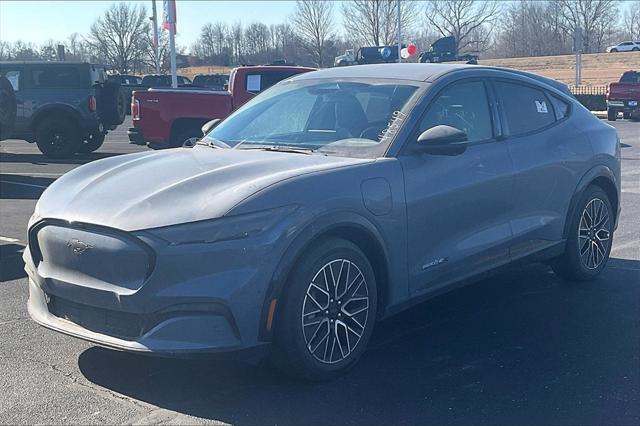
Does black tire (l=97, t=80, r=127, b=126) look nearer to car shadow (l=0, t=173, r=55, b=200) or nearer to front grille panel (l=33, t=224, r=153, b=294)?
car shadow (l=0, t=173, r=55, b=200)

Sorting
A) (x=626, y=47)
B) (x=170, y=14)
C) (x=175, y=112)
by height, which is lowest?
(x=175, y=112)

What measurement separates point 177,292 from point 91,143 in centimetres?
1489

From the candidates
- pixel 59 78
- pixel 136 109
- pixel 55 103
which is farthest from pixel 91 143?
pixel 136 109

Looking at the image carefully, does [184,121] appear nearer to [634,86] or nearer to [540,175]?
[540,175]

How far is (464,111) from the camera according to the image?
5.37 meters

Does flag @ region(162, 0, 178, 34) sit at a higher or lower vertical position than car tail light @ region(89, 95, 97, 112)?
higher

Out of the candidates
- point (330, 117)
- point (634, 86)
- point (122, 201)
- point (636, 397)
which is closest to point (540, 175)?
point (330, 117)

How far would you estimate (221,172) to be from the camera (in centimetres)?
436

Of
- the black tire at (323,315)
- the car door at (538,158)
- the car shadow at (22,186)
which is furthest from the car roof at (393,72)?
the car shadow at (22,186)

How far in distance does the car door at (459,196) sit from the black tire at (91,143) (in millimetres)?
13593

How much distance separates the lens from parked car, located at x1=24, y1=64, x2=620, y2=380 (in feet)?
12.7

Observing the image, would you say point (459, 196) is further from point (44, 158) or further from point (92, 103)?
point (44, 158)

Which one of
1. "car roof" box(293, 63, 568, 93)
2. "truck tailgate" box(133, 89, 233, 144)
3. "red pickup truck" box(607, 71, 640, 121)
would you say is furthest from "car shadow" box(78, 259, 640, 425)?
"red pickup truck" box(607, 71, 640, 121)

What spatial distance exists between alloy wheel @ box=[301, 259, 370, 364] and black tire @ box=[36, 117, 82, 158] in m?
14.1
